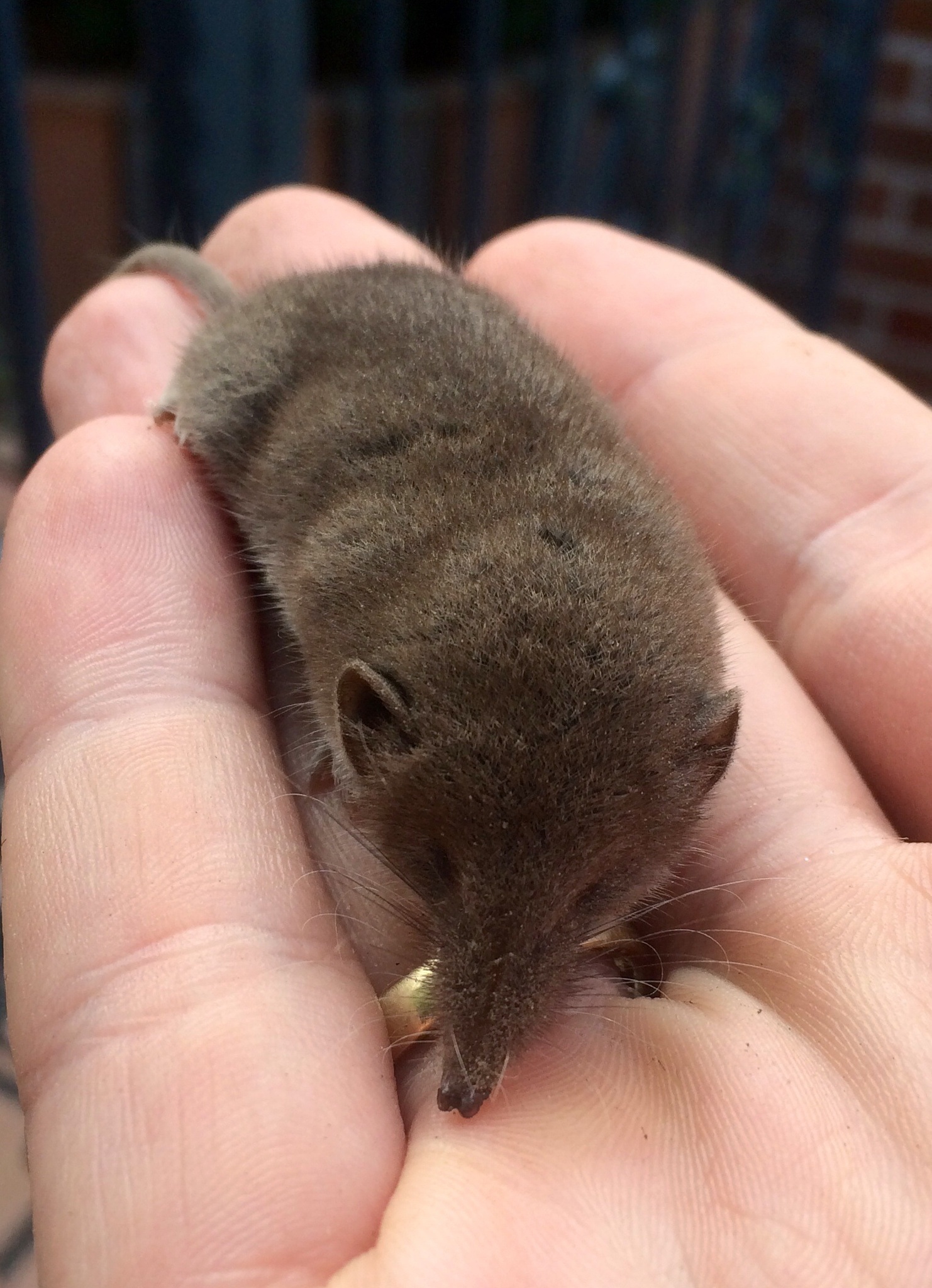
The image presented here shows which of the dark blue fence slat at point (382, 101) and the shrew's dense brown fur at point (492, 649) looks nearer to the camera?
the shrew's dense brown fur at point (492, 649)

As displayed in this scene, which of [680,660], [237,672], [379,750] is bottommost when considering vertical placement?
[237,672]

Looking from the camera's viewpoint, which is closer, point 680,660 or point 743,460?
point 680,660

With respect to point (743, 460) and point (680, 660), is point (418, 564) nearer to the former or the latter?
point (680, 660)

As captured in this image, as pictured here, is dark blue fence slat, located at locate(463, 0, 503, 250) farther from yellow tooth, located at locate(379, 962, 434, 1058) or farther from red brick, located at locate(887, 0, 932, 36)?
yellow tooth, located at locate(379, 962, 434, 1058)

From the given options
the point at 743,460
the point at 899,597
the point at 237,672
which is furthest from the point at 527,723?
the point at 743,460

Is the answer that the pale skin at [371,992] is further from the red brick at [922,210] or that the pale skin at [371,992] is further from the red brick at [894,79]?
the red brick at [894,79]

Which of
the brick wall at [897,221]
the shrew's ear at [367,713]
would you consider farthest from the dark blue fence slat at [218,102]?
the brick wall at [897,221]

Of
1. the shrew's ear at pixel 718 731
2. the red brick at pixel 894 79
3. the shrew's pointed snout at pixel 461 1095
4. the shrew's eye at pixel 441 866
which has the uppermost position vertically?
the red brick at pixel 894 79
